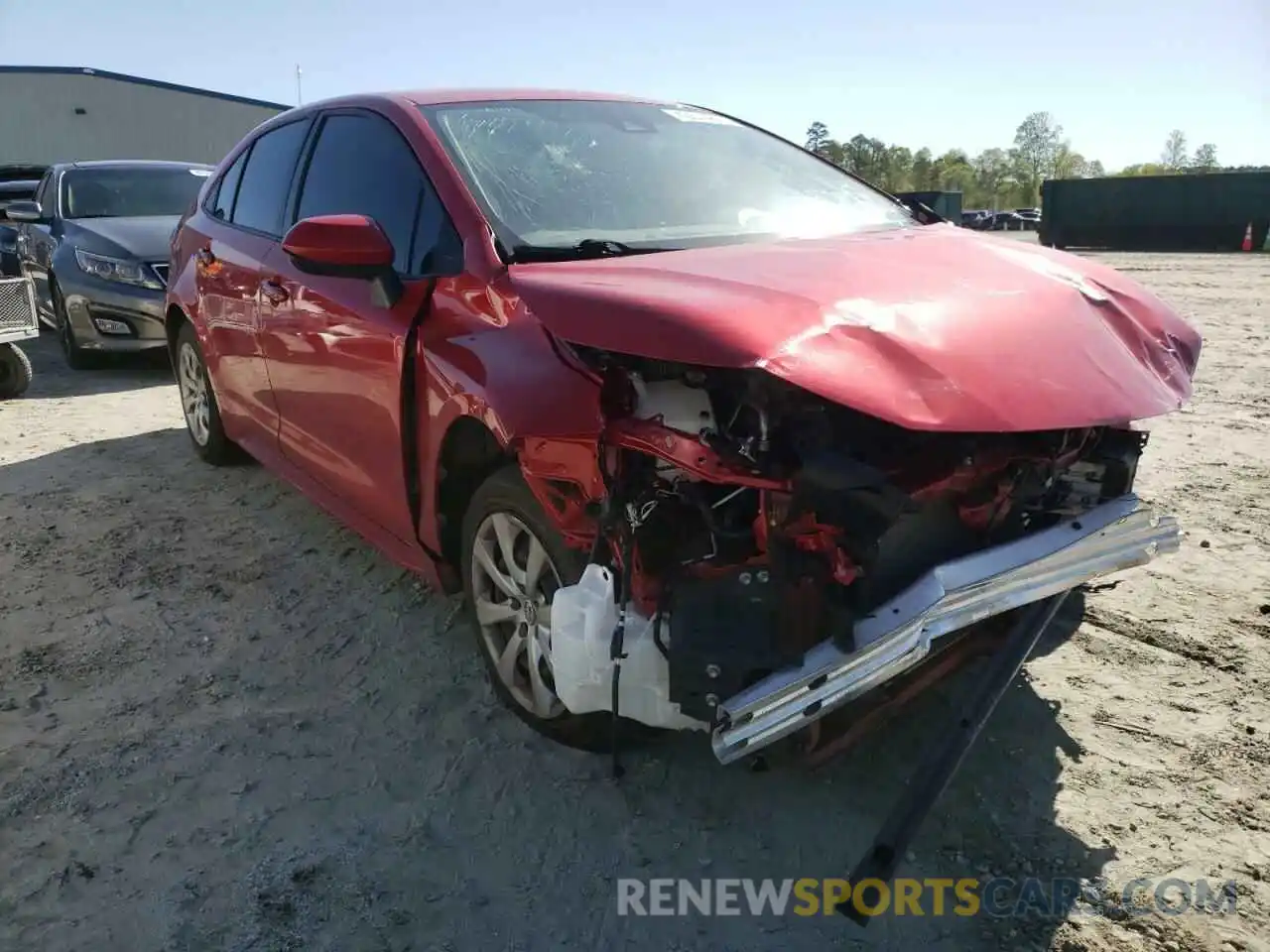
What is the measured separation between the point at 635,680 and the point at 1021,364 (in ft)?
3.58

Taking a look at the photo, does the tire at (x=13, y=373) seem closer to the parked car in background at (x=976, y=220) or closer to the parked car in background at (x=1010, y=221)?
the parked car in background at (x=976, y=220)

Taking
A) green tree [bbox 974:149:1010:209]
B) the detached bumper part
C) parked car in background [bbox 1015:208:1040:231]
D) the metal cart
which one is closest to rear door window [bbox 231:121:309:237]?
the detached bumper part

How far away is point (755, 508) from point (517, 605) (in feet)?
2.94

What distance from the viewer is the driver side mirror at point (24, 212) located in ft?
27.8

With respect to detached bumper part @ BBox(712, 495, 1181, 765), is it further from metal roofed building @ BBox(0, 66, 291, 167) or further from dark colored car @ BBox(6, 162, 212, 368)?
metal roofed building @ BBox(0, 66, 291, 167)

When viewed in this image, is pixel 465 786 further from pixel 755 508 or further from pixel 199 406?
pixel 199 406

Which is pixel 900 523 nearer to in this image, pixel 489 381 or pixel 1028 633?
pixel 1028 633

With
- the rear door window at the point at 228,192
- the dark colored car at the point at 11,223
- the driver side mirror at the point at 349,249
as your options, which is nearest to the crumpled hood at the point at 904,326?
the driver side mirror at the point at 349,249

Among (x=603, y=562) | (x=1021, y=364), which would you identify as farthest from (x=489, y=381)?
(x=1021, y=364)

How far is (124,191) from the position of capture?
29.4ft

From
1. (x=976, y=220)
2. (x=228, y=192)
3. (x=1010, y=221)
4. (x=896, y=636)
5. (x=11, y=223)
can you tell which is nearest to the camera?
(x=896, y=636)

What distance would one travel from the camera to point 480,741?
278 cm

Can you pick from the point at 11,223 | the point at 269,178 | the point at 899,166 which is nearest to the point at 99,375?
the point at 11,223

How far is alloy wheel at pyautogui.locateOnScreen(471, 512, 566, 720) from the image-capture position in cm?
262
